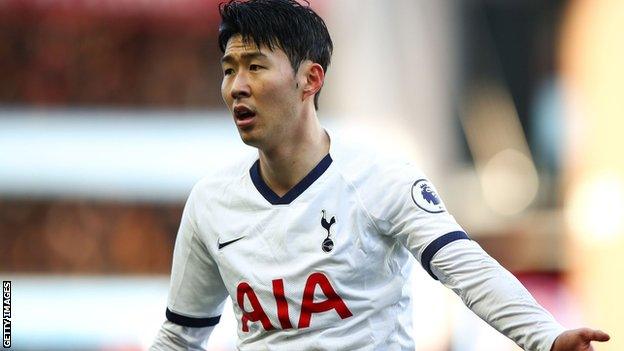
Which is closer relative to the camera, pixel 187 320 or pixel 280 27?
pixel 280 27

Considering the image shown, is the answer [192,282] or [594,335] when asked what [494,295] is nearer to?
[594,335]

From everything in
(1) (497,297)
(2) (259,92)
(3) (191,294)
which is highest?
(2) (259,92)

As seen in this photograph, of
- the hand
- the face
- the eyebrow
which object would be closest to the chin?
the face

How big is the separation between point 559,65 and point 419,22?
136 cm

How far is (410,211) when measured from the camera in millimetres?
3914

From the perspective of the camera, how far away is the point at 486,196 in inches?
416

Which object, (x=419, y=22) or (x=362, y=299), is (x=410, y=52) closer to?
(x=419, y=22)

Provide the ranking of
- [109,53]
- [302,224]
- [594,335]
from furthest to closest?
1. [109,53]
2. [302,224]
3. [594,335]

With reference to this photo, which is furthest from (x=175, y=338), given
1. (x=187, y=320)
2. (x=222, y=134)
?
(x=222, y=134)

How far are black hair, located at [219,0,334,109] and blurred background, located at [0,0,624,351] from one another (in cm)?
588

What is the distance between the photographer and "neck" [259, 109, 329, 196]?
4.12 meters

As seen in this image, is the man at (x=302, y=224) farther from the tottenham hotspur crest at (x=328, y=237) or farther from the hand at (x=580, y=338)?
the hand at (x=580, y=338)

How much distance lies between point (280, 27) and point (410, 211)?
70 cm

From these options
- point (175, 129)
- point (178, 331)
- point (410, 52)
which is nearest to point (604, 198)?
point (410, 52)
